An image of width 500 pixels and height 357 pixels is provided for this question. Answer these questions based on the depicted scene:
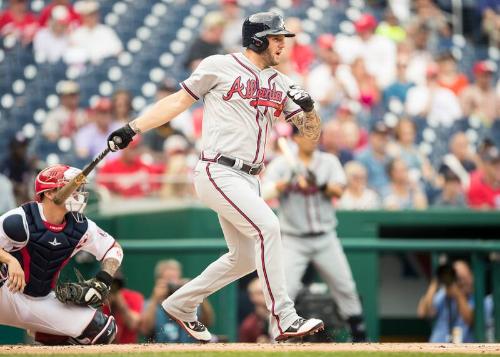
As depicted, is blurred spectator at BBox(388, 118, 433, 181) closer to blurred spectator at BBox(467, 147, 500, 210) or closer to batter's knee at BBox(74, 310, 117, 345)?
blurred spectator at BBox(467, 147, 500, 210)

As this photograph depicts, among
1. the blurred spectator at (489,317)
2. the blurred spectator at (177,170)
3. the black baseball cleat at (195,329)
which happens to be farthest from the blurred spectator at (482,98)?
the black baseball cleat at (195,329)

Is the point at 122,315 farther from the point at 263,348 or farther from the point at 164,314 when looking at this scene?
the point at 263,348

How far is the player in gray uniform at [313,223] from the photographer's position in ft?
31.0

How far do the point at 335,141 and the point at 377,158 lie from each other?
1.50 feet

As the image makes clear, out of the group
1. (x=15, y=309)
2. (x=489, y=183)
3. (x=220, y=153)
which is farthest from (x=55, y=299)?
(x=489, y=183)

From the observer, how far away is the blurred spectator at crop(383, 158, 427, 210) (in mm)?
11227

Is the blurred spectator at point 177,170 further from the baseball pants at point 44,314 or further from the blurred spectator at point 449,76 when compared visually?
the baseball pants at point 44,314

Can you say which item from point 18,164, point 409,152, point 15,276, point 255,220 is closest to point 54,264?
point 15,276

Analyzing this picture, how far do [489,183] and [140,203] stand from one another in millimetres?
3404

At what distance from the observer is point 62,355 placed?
6.27 meters

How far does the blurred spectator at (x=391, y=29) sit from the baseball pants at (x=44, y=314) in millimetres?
8238

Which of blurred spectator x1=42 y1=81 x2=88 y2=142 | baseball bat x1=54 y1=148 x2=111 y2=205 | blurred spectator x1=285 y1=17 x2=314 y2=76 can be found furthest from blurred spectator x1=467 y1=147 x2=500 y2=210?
baseball bat x1=54 y1=148 x2=111 y2=205

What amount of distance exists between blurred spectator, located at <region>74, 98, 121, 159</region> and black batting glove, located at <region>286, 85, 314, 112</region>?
5615 millimetres

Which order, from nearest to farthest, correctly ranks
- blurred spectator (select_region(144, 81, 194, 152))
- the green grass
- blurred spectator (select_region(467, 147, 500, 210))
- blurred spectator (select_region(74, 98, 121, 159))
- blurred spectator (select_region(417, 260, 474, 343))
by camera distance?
the green grass < blurred spectator (select_region(417, 260, 474, 343)) < blurred spectator (select_region(467, 147, 500, 210)) < blurred spectator (select_region(144, 81, 194, 152)) < blurred spectator (select_region(74, 98, 121, 159))
